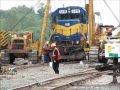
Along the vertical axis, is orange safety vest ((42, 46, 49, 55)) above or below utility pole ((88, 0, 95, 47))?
below

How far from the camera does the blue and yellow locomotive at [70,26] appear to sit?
36.8m

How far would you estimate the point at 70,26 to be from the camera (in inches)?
1455

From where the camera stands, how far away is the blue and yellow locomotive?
3684 cm

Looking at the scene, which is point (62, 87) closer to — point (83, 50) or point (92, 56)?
point (92, 56)

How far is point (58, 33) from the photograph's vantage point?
1474 inches

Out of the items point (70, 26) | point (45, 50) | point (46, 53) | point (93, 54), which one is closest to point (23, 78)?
point (93, 54)

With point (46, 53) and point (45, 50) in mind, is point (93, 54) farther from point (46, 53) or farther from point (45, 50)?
point (45, 50)

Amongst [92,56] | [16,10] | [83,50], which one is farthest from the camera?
[16,10]

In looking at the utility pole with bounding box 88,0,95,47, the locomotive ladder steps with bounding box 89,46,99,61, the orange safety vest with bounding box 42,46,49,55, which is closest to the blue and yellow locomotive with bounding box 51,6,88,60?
the utility pole with bounding box 88,0,95,47

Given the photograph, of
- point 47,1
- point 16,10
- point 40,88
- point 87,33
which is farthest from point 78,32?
point 16,10

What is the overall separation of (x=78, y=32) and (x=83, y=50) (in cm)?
164

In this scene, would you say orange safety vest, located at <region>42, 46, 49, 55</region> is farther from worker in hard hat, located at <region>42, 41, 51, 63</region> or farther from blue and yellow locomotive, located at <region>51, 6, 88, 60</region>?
blue and yellow locomotive, located at <region>51, 6, 88, 60</region>

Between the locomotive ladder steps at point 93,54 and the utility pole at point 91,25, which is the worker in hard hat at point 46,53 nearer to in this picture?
the utility pole at point 91,25

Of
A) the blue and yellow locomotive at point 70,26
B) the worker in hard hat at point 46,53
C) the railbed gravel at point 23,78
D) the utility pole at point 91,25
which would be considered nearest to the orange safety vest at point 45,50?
the worker in hard hat at point 46,53
